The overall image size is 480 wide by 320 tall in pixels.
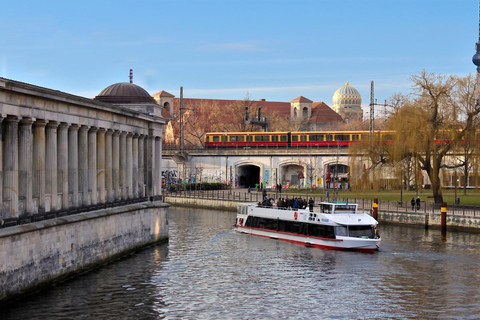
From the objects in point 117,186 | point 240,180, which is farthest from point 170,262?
point 240,180

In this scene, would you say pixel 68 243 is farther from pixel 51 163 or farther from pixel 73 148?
pixel 73 148

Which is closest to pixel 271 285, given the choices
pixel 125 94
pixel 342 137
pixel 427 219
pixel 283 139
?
pixel 125 94

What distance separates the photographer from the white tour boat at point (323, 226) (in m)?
45.9

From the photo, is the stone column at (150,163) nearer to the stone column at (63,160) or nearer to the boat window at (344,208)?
the boat window at (344,208)

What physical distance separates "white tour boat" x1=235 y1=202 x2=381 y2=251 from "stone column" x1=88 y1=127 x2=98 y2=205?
16.2 meters

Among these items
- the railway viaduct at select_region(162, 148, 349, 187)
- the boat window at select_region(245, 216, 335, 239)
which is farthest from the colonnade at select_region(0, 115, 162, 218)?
the railway viaduct at select_region(162, 148, 349, 187)

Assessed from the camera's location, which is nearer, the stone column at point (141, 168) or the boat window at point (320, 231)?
the boat window at point (320, 231)

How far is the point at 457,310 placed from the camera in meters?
29.6

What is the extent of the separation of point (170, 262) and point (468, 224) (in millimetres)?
25773

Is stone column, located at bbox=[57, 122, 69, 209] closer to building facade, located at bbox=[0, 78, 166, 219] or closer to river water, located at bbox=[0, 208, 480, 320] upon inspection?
building facade, located at bbox=[0, 78, 166, 219]

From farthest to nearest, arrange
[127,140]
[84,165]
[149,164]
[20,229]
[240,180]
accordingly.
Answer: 1. [240,180]
2. [149,164]
3. [127,140]
4. [84,165]
5. [20,229]

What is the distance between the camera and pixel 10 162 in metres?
28.9

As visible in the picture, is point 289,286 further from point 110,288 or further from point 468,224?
point 468,224

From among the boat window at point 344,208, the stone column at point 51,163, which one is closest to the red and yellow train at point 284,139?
the boat window at point 344,208
